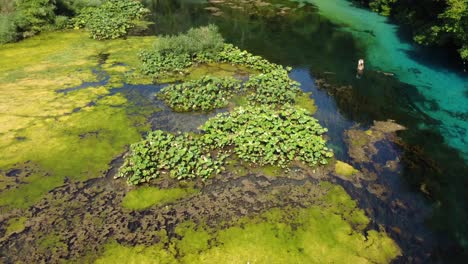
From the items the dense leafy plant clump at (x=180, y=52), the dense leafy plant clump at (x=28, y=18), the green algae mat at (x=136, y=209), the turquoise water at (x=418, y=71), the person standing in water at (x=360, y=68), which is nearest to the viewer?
the green algae mat at (x=136, y=209)

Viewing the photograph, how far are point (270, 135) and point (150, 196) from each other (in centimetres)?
A: 599

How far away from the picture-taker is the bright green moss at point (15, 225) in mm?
11824

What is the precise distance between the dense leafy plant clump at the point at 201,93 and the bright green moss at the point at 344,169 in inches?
289

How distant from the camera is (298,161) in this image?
14.9 m

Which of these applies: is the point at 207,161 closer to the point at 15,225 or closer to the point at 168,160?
the point at 168,160

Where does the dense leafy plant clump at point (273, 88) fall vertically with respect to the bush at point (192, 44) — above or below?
below

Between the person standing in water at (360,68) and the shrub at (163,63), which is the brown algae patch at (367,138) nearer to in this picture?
the person standing in water at (360,68)

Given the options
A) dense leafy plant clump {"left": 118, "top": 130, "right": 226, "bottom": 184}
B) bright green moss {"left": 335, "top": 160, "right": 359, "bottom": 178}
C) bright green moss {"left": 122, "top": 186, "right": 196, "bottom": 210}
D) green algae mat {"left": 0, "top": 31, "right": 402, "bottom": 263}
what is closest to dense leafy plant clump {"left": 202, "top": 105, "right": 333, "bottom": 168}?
bright green moss {"left": 335, "top": 160, "right": 359, "bottom": 178}

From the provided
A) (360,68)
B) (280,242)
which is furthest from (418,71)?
(280,242)

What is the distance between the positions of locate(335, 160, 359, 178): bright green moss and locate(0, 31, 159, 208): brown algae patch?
9.39 m

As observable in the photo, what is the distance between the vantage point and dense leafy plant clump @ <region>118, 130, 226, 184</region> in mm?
13953

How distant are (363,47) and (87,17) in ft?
81.3

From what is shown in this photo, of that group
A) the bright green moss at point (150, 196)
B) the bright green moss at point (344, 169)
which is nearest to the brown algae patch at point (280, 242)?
the bright green moss at point (150, 196)

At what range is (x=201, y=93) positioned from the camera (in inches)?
773
